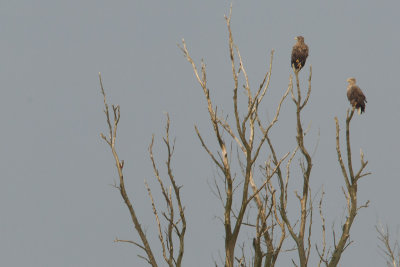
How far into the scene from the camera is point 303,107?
24.3 feet

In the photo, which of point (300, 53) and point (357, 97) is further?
point (300, 53)

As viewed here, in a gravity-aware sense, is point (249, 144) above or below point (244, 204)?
above

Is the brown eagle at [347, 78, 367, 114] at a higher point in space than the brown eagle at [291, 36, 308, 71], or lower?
lower

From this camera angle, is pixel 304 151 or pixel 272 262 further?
pixel 304 151

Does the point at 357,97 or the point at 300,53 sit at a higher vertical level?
the point at 300,53

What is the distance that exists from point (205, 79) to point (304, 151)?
210cm

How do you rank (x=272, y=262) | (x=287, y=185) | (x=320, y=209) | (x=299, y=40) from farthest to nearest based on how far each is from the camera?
(x=299, y=40), (x=320, y=209), (x=287, y=185), (x=272, y=262)

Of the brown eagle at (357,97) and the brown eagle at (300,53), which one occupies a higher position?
the brown eagle at (300,53)

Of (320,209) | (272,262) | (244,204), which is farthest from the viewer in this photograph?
(320,209)

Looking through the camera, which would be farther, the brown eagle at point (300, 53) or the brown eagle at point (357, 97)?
the brown eagle at point (300, 53)

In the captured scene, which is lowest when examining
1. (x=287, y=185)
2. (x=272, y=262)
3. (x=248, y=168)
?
(x=272, y=262)

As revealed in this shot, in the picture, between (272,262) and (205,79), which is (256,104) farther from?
(272,262)

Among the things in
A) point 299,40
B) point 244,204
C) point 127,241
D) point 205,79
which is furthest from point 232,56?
point 299,40

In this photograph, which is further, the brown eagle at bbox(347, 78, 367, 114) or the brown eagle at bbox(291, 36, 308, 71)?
the brown eagle at bbox(291, 36, 308, 71)
